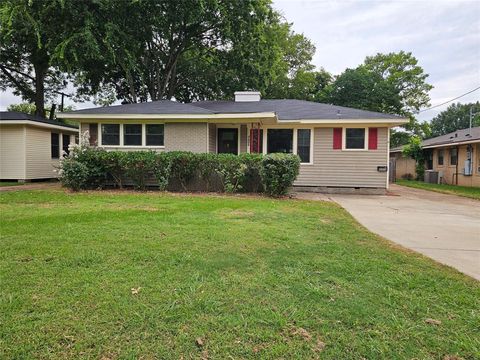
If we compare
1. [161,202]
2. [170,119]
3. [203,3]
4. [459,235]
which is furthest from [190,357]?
[203,3]

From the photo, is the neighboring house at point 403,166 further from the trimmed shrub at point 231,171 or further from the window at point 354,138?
the trimmed shrub at point 231,171

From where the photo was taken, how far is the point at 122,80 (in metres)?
23.2

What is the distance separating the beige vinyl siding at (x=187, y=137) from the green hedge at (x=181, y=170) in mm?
1398

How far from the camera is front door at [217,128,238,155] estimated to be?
13289 millimetres

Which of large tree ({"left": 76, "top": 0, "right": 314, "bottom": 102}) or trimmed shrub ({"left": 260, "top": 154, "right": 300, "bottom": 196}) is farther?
large tree ({"left": 76, "top": 0, "right": 314, "bottom": 102})

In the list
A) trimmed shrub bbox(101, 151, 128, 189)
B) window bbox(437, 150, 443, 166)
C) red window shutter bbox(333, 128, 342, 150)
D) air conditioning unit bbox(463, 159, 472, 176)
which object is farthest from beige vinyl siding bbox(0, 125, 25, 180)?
window bbox(437, 150, 443, 166)

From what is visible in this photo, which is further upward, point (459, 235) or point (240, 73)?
point (240, 73)

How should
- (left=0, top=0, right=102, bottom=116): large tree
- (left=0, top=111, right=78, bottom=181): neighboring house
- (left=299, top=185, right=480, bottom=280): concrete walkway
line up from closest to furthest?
(left=299, top=185, right=480, bottom=280): concrete walkway, (left=0, top=111, right=78, bottom=181): neighboring house, (left=0, top=0, right=102, bottom=116): large tree

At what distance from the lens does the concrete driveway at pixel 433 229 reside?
4.14 m

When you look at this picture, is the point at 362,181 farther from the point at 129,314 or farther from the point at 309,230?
the point at 129,314

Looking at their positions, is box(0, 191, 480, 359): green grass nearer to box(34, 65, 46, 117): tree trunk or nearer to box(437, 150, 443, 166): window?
box(437, 150, 443, 166): window

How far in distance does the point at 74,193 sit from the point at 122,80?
15.8m

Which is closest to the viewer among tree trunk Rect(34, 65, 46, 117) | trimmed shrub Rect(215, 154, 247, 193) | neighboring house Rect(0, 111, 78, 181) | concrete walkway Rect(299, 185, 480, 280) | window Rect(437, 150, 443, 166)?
concrete walkway Rect(299, 185, 480, 280)

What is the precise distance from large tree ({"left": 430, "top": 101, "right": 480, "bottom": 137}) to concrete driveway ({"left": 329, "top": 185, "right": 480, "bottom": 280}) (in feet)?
178
